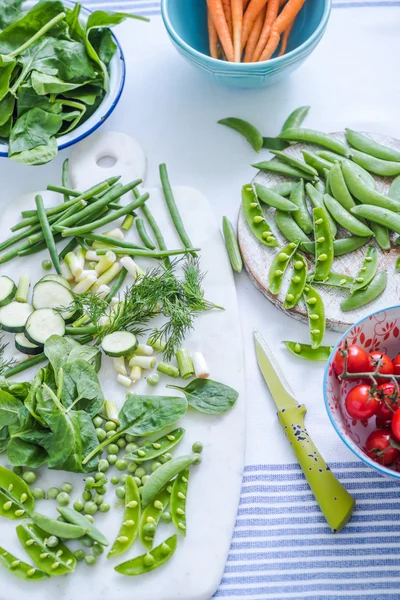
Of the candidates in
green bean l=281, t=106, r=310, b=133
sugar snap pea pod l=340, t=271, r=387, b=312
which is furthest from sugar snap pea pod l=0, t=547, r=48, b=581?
green bean l=281, t=106, r=310, b=133

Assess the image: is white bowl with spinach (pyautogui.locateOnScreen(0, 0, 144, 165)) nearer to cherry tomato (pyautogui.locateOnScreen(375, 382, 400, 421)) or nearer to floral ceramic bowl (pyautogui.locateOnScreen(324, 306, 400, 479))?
floral ceramic bowl (pyautogui.locateOnScreen(324, 306, 400, 479))

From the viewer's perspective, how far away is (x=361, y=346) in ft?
7.16

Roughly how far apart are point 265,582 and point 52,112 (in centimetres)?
182

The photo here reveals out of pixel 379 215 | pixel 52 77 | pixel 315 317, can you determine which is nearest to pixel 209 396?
pixel 315 317

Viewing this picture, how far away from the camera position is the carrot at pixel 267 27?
2793 mm

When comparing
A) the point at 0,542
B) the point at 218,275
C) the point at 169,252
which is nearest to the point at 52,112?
the point at 169,252

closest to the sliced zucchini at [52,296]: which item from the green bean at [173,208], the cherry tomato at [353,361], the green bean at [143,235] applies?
the green bean at [143,235]

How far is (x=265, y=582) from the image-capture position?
82.2 inches

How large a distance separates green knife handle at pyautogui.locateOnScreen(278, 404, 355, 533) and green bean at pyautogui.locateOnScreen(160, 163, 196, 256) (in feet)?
2.32

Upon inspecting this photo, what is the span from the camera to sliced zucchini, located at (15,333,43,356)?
237cm

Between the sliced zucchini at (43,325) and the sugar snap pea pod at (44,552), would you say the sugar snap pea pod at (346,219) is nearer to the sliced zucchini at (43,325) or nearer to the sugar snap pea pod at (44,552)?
the sliced zucchini at (43,325)

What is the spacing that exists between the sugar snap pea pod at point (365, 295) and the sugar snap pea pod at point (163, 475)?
74cm

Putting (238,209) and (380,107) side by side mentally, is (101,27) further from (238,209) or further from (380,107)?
(380,107)

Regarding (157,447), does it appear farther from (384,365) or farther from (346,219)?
(346,219)
